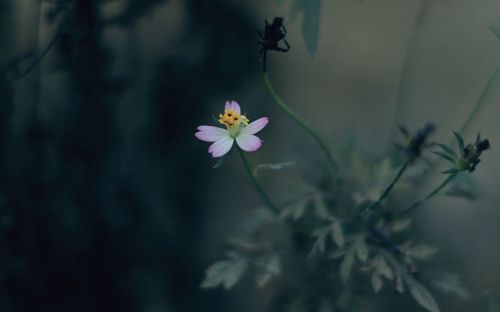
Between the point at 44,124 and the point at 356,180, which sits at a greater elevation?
the point at 44,124

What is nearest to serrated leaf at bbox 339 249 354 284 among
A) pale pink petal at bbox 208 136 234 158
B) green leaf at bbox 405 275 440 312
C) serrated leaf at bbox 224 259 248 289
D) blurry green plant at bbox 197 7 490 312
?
blurry green plant at bbox 197 7 490 312

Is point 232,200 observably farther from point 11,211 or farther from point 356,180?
point 11,211

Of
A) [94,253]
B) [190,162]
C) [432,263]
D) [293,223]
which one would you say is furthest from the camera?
[190,162]

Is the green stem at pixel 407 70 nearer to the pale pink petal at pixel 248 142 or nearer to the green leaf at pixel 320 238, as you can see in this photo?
the green leaf at pixel 320 238

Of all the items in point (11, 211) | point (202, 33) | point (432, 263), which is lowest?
point (432, 263)

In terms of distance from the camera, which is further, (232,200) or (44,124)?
(232,200)

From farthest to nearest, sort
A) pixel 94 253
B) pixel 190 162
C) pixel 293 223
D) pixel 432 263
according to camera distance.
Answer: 1. pixel 190 162
2. pixel 94 253
3. pixel 432 263
4. pixel 293 223

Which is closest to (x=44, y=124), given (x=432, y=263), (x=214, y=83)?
(x=214, y=83)

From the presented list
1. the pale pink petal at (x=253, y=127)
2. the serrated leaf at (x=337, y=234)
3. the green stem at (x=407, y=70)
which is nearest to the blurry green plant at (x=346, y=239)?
the serrated leaf at (x=337, y=234)

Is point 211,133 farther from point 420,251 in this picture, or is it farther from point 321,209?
point 420,251
